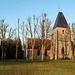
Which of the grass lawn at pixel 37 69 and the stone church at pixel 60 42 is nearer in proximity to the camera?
the grass lawn at pixel 37 69

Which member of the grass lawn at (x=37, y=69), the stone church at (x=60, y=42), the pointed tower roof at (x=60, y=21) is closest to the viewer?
the grass lawn at (x=37, y=69)

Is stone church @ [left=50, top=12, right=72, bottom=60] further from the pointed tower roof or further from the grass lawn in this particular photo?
the grass lawn

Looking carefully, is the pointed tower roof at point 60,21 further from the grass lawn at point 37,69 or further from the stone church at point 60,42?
the grass lawn at point 37,69

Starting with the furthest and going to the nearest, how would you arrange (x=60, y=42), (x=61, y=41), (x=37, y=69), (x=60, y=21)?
(x=60, y=21), (x=61, y=41), (x=60, y=42), (x=37, y=69)

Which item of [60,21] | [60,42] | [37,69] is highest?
[60,21]

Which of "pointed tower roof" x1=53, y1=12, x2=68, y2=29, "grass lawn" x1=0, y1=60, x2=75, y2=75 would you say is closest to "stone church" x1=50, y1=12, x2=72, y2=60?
"pointed tower roof" x1=53, y1=12, x2=68, y2=29

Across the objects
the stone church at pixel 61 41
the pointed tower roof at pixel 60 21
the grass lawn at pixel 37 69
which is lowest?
the grass lawn at pixel 37 69

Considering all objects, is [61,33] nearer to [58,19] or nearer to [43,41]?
[58,19]

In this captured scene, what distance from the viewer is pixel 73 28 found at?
4500 centimetres

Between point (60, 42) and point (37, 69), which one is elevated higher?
point (60, 42)

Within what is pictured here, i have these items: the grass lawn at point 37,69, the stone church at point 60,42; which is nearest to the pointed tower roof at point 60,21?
the stone church at point 60,42

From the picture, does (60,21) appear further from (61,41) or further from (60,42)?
(60,42)

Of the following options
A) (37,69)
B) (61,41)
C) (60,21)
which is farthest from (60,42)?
(37,69)

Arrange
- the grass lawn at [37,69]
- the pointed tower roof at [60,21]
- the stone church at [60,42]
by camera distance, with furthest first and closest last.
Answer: the pointed tower roof at [60,21] < the stone church at [60,42] < the grass lawn at [37,69]
